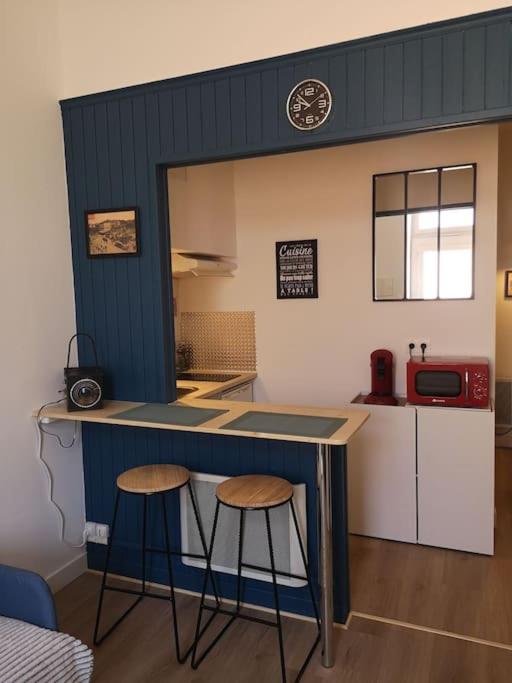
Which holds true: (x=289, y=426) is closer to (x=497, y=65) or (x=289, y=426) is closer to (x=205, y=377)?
(x=497, y=65)

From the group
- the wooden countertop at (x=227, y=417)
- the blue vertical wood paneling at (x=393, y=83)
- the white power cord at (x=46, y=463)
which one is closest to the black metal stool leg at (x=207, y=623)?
the wooden countertop at (x=227, y=417)

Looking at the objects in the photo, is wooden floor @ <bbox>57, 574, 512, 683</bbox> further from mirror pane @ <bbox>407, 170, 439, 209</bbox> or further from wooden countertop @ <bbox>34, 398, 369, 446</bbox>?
mirror pane @ <bbox>407, 170, 439, 209</bbox>

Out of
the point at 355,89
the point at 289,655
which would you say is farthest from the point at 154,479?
the point at 355,89

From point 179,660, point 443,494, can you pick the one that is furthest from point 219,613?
point 443,494

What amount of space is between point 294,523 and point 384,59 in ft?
6.42

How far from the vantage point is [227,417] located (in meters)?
2.33

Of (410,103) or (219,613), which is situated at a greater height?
(410,103)

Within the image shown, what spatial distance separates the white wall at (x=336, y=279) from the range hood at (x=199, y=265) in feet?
0.68

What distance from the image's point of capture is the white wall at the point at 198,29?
207 centimetres

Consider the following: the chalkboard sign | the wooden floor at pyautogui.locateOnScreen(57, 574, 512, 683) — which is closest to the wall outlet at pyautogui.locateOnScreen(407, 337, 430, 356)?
the chalkboard sign

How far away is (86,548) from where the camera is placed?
9.40 feet

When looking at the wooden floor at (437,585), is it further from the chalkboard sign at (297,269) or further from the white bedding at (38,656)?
the chalkboard sign at (297,269)

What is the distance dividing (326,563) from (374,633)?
49 cm

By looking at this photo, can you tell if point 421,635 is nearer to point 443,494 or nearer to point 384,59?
point 443,494
